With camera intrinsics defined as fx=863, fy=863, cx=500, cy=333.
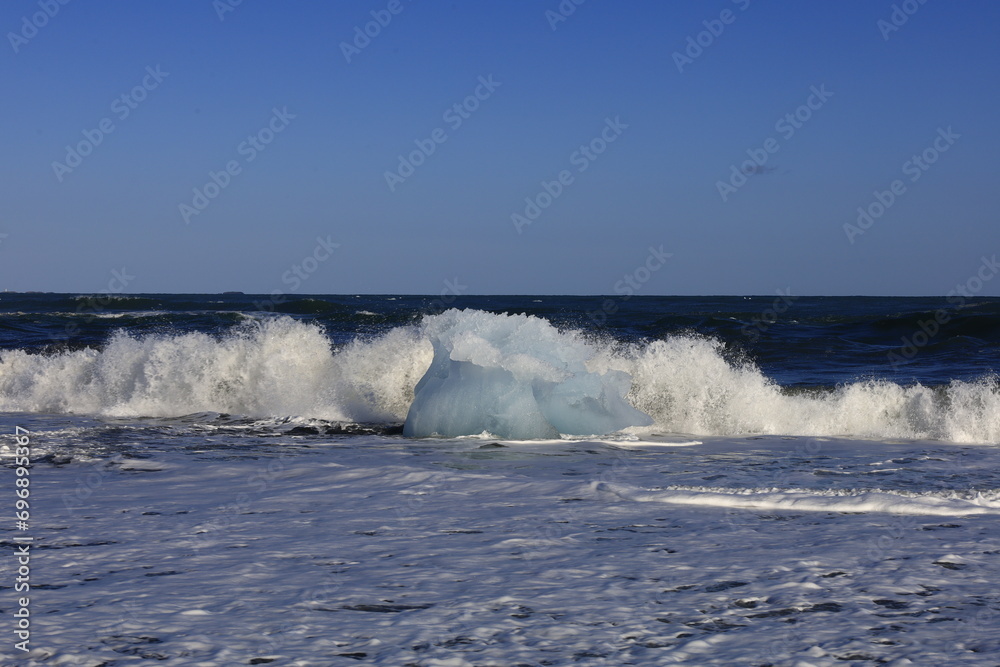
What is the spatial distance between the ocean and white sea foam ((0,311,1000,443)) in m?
0.04

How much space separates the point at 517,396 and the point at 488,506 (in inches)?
140

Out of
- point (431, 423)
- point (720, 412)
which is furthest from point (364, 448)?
point (720, 412)

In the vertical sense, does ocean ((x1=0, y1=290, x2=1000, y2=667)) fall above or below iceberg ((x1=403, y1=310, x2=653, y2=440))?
below

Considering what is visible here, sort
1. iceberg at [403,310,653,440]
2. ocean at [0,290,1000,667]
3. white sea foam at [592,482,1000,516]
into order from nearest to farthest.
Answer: ocean at [0,290,1000,667] < white sea foam at [592,482,1000,516] < iceberg at [403,310,653,440]

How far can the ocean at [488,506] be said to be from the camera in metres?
3.35

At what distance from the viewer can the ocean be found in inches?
132

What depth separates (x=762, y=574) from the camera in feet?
13.5

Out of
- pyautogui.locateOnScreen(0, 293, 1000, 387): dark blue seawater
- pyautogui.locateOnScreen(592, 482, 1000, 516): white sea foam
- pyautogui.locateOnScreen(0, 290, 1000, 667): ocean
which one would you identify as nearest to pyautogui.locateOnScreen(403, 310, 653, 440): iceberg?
pyautogui.locateOnScreen(0, 290, 1000, 667): ocean

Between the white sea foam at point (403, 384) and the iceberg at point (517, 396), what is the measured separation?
5 cm

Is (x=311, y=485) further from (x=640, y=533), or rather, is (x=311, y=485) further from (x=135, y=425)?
(x=135, y=425)

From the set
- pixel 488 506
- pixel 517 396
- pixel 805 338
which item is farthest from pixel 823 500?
pixel 805 338

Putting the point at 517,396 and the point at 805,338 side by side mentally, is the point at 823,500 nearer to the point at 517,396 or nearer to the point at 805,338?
the point at 517,396

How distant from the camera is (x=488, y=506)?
5.66 meters

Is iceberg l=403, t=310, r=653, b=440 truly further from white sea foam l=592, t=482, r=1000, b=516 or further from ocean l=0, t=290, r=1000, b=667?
white sea foam l=592, t=482, r=1000, b=516
